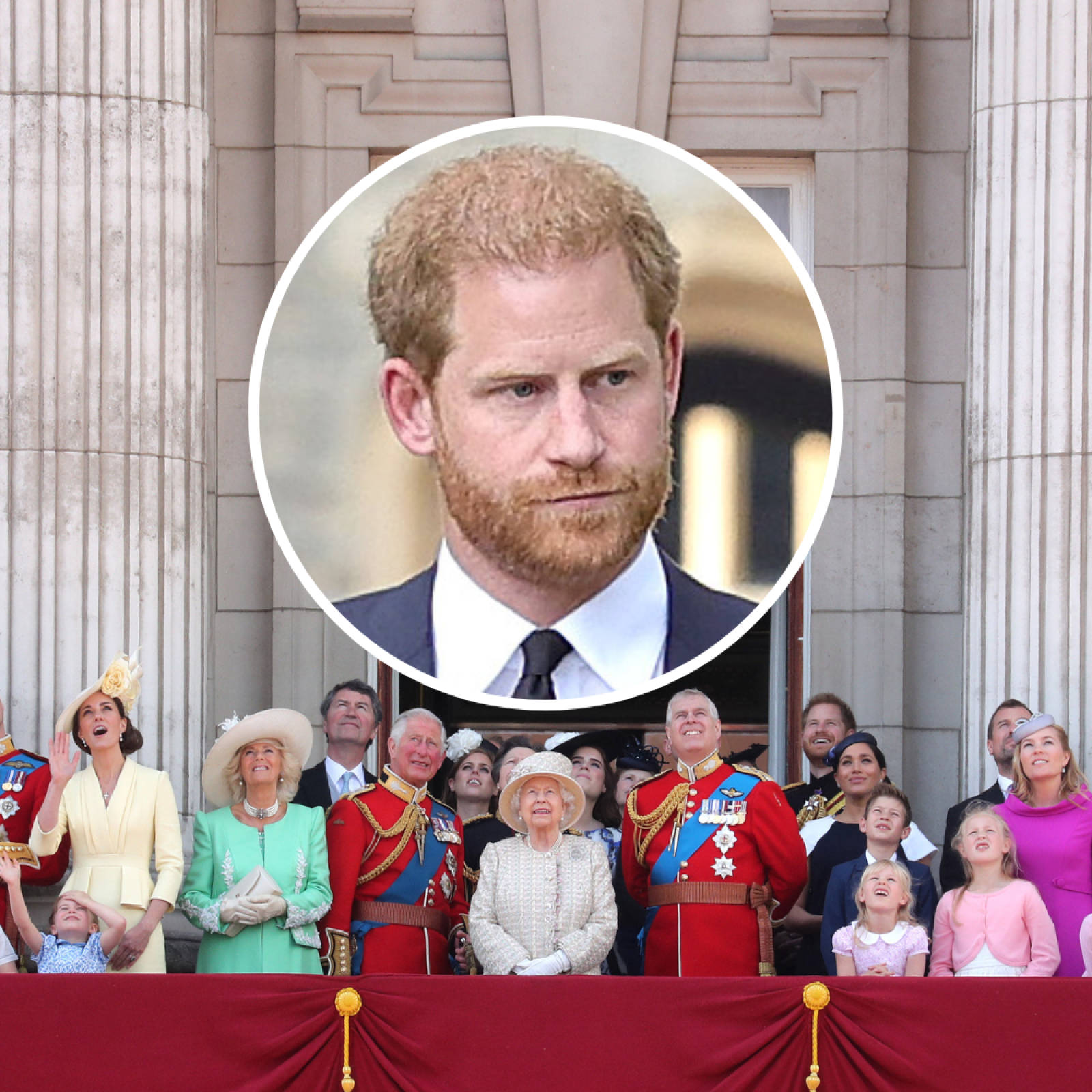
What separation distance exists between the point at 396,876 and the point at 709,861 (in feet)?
4.28

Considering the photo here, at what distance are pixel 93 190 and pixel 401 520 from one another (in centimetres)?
217

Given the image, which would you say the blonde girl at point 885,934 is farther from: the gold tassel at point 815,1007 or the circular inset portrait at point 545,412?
the circular inset portrait at point 545,412

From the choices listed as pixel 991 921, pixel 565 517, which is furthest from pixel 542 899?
pixel 565 517

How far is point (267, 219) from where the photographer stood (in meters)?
12.6

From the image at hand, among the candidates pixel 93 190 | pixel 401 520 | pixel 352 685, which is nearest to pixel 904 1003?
pixel 352 685

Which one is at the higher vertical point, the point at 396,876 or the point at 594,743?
the point at 594,743

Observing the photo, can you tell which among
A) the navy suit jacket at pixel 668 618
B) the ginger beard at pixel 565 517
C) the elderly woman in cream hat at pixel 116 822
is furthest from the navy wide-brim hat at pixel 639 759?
the elderly woman in cream hat at pixel 116 822

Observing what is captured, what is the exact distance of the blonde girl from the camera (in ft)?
29.9

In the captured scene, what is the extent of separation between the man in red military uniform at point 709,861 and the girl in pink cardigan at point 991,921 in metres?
0.68

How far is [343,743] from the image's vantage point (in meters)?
10.5

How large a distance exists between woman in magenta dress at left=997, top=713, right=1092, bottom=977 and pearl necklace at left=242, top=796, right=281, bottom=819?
2.99 m

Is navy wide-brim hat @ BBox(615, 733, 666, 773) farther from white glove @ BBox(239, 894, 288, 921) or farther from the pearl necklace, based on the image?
white glove @ BBox(239, 894, 288, 921)

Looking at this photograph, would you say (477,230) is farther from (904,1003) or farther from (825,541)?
(904,1003)

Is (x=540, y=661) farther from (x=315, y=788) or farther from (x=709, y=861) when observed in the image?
(x=709, y=861)
